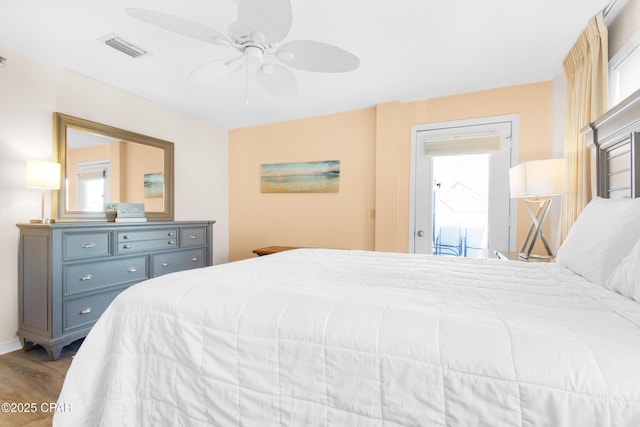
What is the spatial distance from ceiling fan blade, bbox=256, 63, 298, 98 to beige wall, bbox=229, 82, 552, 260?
170 cm

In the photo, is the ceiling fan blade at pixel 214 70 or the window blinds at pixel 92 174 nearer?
the ceiling fan blade at pixel 214 70

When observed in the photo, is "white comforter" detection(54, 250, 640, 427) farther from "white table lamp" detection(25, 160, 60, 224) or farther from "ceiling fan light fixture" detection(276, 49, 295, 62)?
"white table lamp" detection(25, 160, 60, 224)

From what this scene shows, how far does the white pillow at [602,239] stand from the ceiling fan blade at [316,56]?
153 cm

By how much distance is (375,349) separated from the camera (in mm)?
787

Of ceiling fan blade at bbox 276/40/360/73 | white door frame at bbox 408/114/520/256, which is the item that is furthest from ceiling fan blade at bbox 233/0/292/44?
white door frame at bbox 408/114/520/256

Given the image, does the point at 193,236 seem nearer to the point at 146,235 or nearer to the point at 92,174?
the point at 146,235

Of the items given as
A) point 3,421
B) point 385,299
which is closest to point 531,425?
point 385,299

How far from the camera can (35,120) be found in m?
2.53

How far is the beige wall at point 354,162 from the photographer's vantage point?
3.05 meters

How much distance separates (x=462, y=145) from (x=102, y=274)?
3815 mm

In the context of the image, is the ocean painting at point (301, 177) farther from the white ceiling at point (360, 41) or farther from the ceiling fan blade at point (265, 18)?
the ceiling fan blade at point (265, 18)

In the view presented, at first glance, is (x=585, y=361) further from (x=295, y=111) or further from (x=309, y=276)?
(x=295, y=111)

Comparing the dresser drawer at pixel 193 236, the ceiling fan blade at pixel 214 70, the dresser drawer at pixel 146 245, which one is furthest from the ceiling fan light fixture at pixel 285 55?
the dresser drawer at pixel 193 236

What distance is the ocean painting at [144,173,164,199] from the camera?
3.47 m
